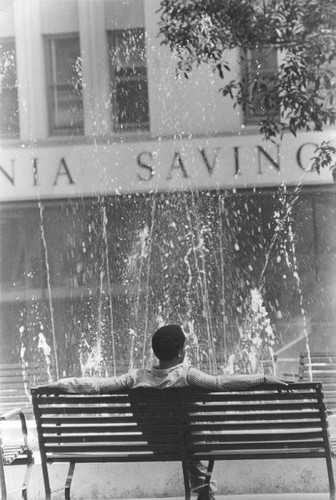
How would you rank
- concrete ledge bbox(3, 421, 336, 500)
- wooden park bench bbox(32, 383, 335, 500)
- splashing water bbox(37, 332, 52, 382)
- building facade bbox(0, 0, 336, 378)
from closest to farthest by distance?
wooden park bench bbox(32, 383, 335, 500)
concrete ledge bbox(3, 421, 336, 500)
building facade bbox(0, 0, 336, 378)
splashing water bbox(37, 332, 52, 382)

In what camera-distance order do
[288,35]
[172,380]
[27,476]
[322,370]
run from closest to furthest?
[172,380] < [27,476] < [322,370] < [288,35]

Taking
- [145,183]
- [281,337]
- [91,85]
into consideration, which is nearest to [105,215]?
[145,183]

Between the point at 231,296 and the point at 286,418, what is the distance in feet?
20.7

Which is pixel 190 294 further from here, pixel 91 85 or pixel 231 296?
pixel 91 85

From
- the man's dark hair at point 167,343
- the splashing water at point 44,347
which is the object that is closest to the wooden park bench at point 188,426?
the man's dark hair at point 167,343

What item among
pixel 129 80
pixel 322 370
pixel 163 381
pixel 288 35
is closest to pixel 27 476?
pixel 163 381

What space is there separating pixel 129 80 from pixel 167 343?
20.7 ft

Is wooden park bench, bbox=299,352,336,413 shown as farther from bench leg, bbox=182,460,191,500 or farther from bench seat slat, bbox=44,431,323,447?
bench leg, bbox=182,460,191,500

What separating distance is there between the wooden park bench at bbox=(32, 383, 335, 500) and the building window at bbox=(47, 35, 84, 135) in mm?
6667

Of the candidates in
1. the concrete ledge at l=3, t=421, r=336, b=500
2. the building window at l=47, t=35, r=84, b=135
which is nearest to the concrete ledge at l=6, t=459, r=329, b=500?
the concrete ledge at l=3, t=421, r=336, b=500

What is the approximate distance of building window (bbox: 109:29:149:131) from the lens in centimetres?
1118

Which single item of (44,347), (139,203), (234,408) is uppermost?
(139,203)

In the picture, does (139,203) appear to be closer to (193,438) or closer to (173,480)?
(173,480)

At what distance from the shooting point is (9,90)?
11797mm
